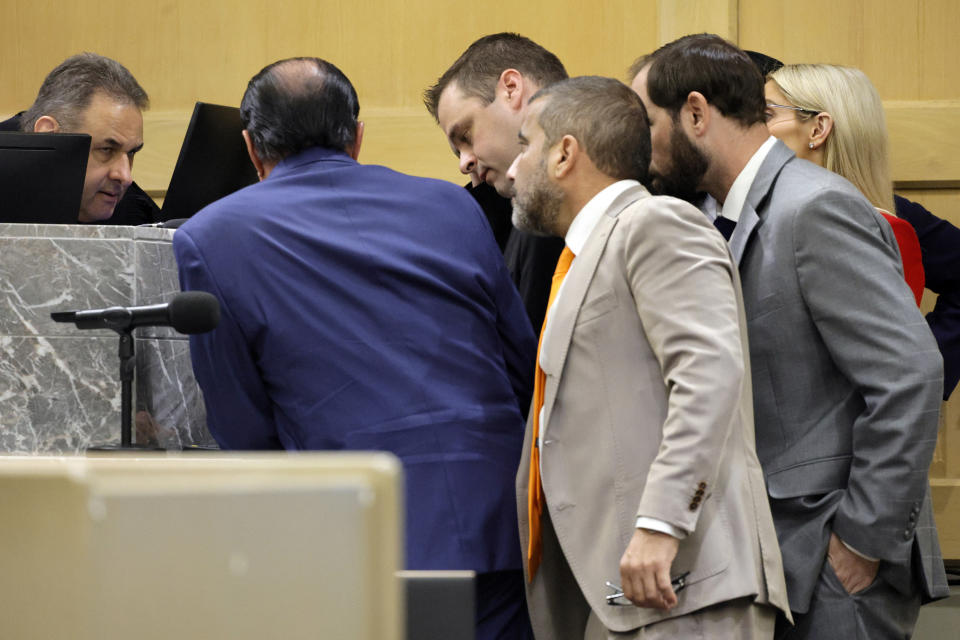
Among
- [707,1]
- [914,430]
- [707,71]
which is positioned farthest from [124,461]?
[707,1]

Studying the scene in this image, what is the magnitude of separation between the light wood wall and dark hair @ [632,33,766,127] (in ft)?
4.91

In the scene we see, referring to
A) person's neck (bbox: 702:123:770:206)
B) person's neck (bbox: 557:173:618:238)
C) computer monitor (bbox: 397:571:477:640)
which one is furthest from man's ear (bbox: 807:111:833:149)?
computer monitor (bbox: 397:571:477:640)

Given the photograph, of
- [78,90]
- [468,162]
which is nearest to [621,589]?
[468,162]

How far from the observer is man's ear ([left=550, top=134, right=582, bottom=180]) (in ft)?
6.19

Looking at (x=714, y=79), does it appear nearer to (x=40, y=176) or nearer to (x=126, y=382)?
(x=126, y=382)

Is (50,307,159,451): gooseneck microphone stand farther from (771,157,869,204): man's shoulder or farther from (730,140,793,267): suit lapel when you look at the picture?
(771,157,869,204): man's shoulder

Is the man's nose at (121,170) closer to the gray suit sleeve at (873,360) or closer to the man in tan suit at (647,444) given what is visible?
the man in tan suit at (647,444)

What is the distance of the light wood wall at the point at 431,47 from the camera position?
3.49 metres

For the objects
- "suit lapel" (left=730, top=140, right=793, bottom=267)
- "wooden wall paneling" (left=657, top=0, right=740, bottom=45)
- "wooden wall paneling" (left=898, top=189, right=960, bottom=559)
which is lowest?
"wooden wall paneling" (left=898, top=189, right=960, bottom=559)

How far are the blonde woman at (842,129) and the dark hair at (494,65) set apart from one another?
21.1 inches

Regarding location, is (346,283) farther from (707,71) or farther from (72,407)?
(707,71)

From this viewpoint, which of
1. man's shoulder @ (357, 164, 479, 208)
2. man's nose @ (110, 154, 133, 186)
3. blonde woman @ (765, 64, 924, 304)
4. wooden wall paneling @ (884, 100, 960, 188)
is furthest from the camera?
wooden wall paneling @ (884, 100, 960, 188)

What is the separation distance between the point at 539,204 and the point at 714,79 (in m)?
0.42

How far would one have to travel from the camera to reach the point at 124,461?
47 cm
